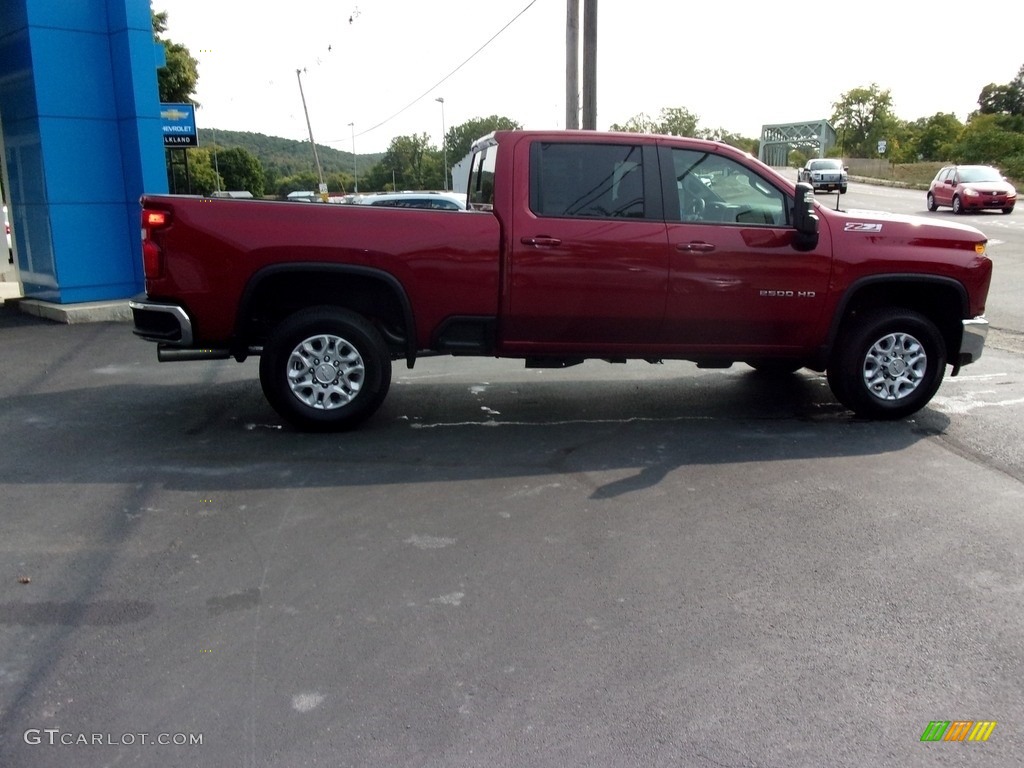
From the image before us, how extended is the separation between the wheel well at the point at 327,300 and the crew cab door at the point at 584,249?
2.50ft

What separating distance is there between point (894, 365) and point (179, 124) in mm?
23475

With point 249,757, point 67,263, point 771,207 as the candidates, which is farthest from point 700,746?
point 67,263

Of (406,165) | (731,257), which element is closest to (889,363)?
(731,257)

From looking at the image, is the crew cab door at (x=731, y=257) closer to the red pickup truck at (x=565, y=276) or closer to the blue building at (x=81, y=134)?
the red pickup truck at (x=565, y=276)

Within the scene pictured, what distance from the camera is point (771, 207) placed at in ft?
22.3

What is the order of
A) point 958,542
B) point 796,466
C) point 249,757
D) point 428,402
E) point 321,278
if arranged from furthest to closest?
point 428,402 → point 321,278 → point 796,466 → point 958,542 → point 249,757

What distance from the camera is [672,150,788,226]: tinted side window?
22.1 feet

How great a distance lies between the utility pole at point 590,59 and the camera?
15.0 metres

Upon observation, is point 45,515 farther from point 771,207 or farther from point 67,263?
point 67,263

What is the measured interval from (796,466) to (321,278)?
3.39 m

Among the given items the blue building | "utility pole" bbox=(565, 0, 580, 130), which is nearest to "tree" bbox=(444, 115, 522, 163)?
"utility pole" bbox=(565, 0, 580, 130)

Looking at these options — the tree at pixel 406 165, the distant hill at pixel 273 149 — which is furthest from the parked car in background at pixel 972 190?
the tree at pixel 406 165

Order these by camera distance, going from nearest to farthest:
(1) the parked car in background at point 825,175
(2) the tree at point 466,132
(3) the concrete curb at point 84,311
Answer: (3) the concrete curb at point 84,311
(1) the parked car in background at point 825,175
(2) the tree at point 466,132

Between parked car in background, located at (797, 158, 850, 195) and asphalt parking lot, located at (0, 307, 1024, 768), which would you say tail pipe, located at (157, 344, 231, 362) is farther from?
parked car in background, located at (797, 158, 850, 195)
